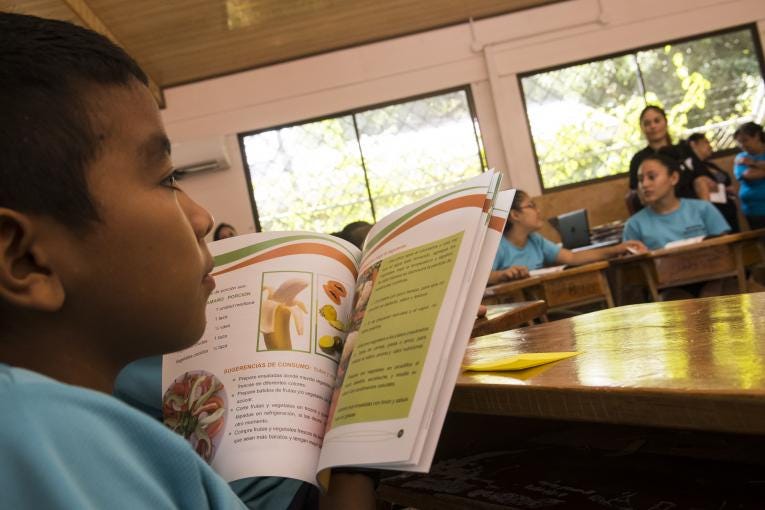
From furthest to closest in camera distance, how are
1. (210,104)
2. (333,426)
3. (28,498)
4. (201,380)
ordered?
(210,104) < (201,380) < (333,426) < (28,498)

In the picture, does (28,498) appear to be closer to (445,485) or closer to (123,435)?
(123,435)

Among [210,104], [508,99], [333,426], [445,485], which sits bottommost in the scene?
[445,485]

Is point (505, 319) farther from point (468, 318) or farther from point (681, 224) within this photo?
point (681, 224)

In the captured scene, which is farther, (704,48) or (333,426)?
(704,48)

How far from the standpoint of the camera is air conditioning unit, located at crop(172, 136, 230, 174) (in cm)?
808

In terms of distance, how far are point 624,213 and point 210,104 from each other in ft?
15.5

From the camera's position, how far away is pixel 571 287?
4215 millimetres

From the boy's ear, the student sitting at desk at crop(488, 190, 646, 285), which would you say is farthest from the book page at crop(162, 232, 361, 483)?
the student sitting at desk at crop(488, 190, 646, 285)

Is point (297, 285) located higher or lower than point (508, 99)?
lower

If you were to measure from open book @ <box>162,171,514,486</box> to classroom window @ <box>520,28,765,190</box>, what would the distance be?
746cm

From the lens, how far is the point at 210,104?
8.51 m

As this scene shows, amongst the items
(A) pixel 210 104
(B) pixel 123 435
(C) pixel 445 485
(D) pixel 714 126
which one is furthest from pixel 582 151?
(B) pixel 123 435

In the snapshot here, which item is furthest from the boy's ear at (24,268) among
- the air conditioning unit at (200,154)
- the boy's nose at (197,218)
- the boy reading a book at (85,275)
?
the air conditioning unit at (200,154)

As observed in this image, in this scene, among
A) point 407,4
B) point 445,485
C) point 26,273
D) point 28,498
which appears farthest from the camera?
point 407,4
